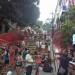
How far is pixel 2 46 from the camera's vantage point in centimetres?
2211

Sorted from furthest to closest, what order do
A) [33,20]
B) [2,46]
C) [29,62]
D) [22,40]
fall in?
[33,20] → [22,40] → [2,46] → [29,62]

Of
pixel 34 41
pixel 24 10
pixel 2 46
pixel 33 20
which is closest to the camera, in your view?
pixel 2 46

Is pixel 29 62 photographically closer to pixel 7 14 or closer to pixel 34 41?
pixel 34 41

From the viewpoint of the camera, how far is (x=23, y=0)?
130 ft

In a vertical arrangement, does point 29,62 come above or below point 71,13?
below

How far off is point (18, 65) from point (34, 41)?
1285 centimetres

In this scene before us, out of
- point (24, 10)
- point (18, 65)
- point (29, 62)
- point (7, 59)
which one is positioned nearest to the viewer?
point (29, 62)

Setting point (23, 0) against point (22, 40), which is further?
point (23, 0)

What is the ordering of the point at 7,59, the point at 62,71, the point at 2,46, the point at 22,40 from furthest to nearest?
the point at 22,40
the point at 2,46
the point at 7,59
the point at 62,71

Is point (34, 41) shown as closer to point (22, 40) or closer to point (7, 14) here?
point (22, 40)

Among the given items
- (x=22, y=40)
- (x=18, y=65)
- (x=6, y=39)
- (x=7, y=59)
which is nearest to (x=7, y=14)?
(x=22, y=40)

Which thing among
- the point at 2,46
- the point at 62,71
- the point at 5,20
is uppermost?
the point at 5,20

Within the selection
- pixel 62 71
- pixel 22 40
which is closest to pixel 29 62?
pixel 62 71

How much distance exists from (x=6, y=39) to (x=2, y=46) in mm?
913
